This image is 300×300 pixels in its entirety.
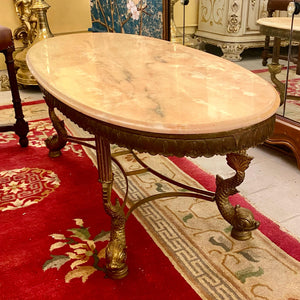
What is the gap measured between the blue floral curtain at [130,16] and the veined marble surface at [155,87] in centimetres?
150

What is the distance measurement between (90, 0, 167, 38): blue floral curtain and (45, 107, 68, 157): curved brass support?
134 centimetres

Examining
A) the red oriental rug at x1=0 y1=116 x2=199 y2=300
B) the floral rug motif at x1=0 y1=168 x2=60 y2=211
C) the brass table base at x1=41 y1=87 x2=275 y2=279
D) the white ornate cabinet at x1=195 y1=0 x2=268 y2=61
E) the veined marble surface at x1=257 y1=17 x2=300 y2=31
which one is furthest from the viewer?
the white ornate cabinet at x1=195 y1=0 x2=268 y2=61

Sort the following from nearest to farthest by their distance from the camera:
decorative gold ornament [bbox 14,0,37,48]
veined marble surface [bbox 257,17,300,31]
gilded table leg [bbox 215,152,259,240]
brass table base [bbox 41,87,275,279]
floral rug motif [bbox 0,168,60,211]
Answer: brass table base [bbox 41,87,275,279] < gilded table leg [bbox 215,152,259,240] < floral rug motif [bbox 0,168,60,211] < veined marble surface [bbox 257,17,300,31] < decorative gold ornament [bbox 14,0,37,48]

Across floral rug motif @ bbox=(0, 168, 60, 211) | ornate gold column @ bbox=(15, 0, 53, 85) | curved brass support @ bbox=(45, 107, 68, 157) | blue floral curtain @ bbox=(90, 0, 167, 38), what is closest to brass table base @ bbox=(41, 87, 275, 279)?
floral rug motif @ bbox=(0, 168, 60, 211)

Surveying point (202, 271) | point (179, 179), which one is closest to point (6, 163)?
point (179, 179)

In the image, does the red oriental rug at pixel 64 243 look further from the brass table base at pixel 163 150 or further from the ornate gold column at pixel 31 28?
the ornate gold column at pixel 31 28

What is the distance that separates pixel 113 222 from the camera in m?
1.28

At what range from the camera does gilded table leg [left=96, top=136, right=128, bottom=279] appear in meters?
1.21

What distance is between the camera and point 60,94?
1134 mm

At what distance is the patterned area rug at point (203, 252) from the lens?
1183 mm

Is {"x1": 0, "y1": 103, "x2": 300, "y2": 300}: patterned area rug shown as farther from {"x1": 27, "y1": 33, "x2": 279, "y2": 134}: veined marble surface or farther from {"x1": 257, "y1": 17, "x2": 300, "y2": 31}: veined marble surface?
{"x1": 257, "y1": 17, "x2": 300, "y2": 31}: veined marble surface

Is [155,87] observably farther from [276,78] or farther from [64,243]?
[276,78]

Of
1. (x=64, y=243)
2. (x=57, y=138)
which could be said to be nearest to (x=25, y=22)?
(x=57, y=138)

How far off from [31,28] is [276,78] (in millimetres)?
2622
